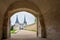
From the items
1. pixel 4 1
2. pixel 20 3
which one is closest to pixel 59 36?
pixel 4 1

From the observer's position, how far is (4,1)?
753 cm

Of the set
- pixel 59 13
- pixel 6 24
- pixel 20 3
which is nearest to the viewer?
pixel 59 13

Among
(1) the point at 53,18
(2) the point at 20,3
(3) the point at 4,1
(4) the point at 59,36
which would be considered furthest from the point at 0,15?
(4) the point at 59,36

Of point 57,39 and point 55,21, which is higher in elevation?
point 55,21

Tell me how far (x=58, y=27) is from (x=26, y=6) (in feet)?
13.0

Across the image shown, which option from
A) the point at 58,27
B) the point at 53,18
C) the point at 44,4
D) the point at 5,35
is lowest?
the point at 5,35

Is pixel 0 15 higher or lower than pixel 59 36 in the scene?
higher

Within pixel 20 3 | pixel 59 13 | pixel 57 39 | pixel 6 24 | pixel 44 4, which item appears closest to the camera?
pixel 59 13

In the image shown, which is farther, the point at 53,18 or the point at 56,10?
the point at 53,18

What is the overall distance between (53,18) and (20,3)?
130 inches

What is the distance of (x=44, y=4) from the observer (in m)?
7.41

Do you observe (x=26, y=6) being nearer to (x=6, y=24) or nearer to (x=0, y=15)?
(x=6, y=24)

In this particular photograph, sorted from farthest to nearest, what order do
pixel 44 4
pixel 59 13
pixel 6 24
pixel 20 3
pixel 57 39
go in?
1. pixel 6 24
2. pixel 20 3
3. pixel 44 4
4. pixel 57 39
5. pixel 59 13

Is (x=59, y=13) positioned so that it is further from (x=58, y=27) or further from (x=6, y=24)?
(x=6, y=24)
